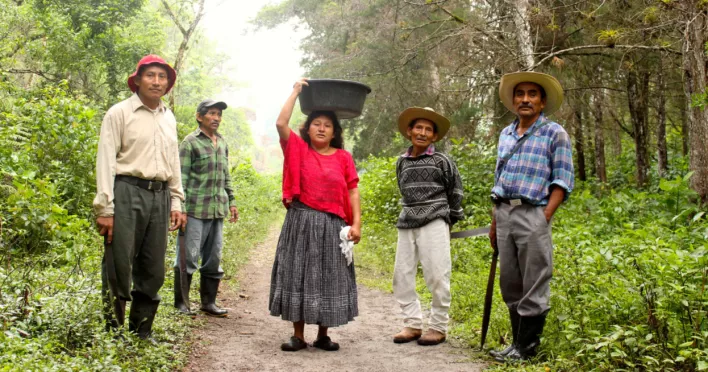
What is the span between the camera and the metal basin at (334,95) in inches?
194

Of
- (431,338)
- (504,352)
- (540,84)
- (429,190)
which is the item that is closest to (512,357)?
(504,352)

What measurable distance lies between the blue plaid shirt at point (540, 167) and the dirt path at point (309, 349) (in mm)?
1398

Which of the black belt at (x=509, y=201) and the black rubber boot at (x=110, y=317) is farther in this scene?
the black belt at (x=509, y=201)

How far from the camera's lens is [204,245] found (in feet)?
21.4

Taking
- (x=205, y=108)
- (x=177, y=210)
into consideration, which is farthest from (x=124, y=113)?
(x=205, y=108)

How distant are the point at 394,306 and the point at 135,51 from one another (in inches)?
433

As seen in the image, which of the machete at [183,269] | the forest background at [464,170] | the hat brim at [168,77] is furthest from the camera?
the machete at [183,269]

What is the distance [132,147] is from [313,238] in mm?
1600

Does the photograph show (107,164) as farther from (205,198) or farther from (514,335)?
(514,335)

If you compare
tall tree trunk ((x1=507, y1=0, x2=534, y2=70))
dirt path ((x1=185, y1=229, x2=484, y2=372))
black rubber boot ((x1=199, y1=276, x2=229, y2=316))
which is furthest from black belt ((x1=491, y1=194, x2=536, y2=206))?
tall tree trunk ((x1=507, y1=0, x2=534, y2=70))

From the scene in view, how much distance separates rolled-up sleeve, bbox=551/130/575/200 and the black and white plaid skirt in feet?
5.97

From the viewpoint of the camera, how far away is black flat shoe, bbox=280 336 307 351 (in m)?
5.12

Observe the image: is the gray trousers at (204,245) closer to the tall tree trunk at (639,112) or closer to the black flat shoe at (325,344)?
the black flat shoe at (325,344)

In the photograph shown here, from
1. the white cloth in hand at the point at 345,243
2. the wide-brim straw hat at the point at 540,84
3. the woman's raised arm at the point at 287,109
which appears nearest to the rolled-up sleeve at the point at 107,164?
the woman's raised arm at the point at 287,109
